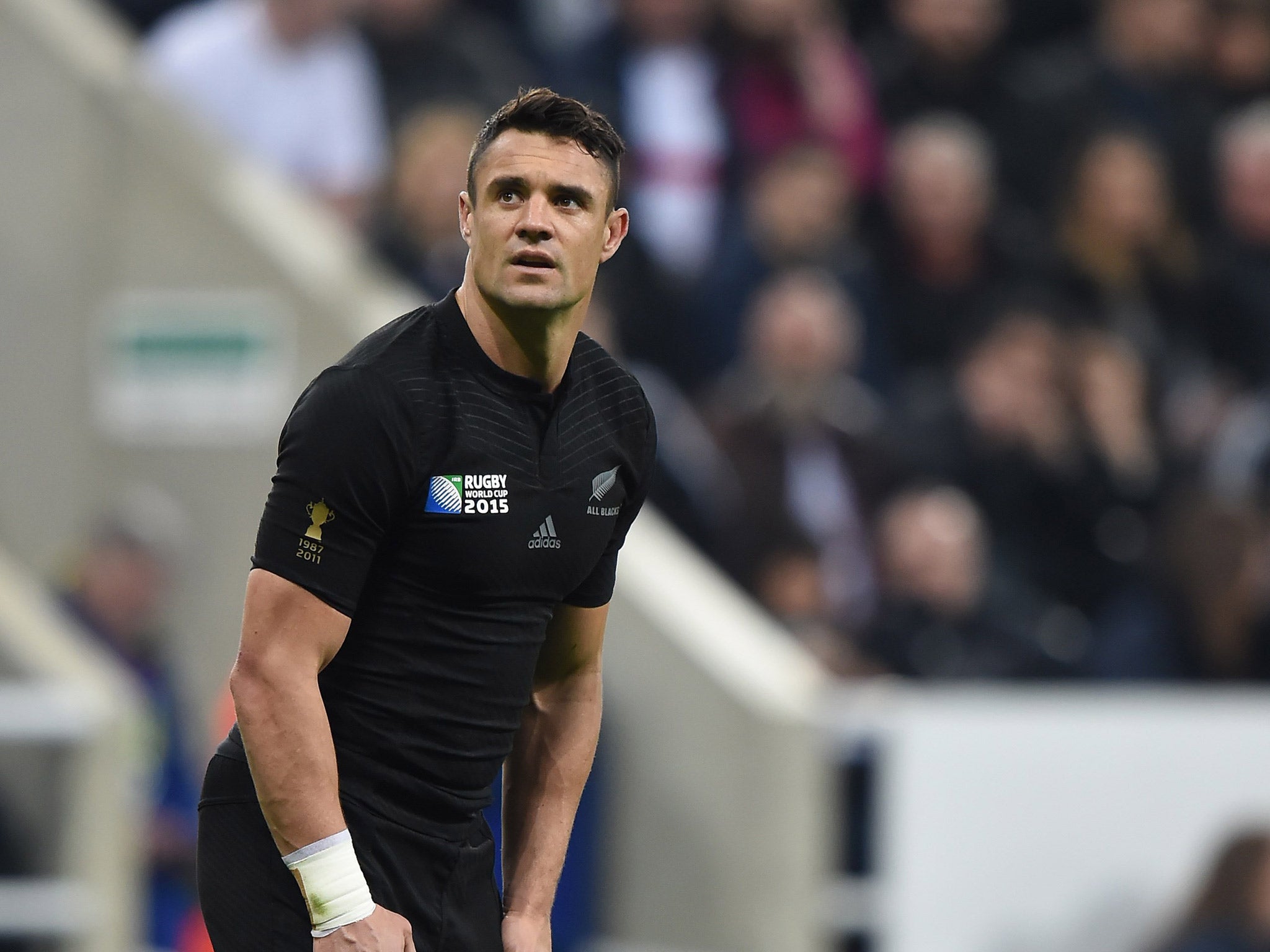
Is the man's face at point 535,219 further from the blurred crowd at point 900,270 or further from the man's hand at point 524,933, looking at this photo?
the blurred crowd at point 900,270

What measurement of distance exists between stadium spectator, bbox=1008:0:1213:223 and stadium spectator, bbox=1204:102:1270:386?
132 mm

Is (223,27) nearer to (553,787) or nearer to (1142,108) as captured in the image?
(1142,108)

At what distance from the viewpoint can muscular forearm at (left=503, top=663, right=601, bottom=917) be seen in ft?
10.8

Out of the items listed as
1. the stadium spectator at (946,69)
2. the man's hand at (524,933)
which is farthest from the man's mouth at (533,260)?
the stadium spectator at (946,69)

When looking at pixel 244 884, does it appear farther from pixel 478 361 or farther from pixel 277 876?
pixel 478 361

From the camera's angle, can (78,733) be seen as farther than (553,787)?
Yes

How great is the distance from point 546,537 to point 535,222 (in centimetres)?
46

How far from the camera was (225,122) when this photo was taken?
8109 millimetres

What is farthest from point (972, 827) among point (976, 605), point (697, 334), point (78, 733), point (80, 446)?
point (80, 446)

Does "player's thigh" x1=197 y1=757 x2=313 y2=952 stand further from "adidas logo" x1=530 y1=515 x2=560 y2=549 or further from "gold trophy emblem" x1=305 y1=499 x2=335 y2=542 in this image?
"adidas logo" x1=530 y1=515 x2=560 y2=549

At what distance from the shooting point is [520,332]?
3012 mm

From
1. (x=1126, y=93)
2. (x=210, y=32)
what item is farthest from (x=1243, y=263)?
(x=210, y=32)

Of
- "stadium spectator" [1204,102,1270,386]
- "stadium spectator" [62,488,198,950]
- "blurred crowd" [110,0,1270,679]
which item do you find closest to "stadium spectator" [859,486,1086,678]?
"blurred crowd" [110,0,1270,679]

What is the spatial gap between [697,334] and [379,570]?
206 inches
